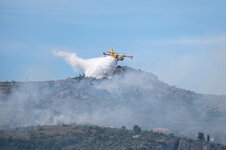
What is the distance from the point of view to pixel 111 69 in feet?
583

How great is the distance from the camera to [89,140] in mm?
163000

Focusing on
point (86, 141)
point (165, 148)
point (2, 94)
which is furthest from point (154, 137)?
point (2, 94)

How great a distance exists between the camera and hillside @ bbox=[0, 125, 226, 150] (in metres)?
152

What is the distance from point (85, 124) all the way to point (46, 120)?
13.4m

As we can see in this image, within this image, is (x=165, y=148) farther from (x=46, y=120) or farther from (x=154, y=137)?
(x=46, y=120)

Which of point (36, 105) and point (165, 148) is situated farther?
point (36, 105)

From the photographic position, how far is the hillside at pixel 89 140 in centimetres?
15250

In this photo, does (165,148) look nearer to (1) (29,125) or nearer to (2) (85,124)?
(2) (85,124)

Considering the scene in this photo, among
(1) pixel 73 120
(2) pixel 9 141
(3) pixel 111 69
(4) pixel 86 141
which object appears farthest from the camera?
(1) pixel 73 120

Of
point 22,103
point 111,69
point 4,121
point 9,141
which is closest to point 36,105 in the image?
point 22,103

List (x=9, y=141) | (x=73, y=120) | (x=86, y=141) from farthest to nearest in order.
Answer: (x=73, y=120) < (x=86, y=141) < (x=9, y=141)

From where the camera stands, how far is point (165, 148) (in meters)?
165

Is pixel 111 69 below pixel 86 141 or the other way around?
the other way around

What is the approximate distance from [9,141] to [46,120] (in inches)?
1636
